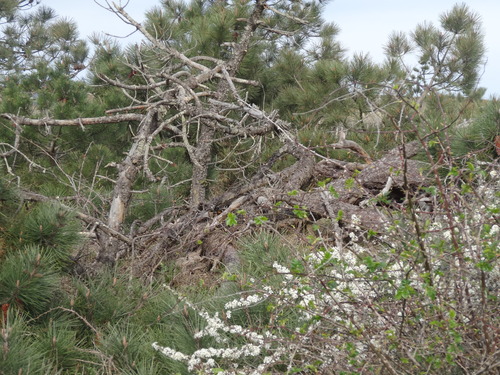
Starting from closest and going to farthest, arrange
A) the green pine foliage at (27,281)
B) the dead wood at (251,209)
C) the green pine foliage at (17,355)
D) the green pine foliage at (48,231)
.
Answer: the green pine foliage at (17,355) < the green pine foliage at (27,281) < the green pine foliage at (48,231) < the dead wood at (251,209)

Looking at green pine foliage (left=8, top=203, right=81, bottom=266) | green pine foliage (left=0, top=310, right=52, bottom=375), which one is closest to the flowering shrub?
green pine foliage (left=0, top=310, right=52, bottom=375)

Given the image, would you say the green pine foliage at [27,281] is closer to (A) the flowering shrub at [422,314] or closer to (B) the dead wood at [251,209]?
(A) the flowering shrub at [422,314]

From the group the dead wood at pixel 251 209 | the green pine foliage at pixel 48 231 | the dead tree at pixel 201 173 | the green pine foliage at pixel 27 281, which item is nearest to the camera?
the green pine foliage at pixel 27 281

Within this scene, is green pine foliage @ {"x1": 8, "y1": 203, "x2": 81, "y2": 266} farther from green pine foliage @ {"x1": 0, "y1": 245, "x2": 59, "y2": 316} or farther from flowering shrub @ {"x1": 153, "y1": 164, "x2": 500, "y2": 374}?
flowering shrub @ {"x1": 153, "y1": 164, "x2": 500, "y2": 374}

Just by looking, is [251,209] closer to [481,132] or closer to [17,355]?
[481,132]

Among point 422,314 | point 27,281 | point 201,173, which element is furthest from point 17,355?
point 201,173

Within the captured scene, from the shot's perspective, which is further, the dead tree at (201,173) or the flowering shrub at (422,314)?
the dead tree at (201,173)

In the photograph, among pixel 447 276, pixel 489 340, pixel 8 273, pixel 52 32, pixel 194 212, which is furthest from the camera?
pixel 52 32

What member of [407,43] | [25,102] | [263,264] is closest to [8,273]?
[263,264]

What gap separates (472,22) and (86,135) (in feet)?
24.4

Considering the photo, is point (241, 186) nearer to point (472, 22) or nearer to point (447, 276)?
point (447, 276)

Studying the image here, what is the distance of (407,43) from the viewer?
1230 cm

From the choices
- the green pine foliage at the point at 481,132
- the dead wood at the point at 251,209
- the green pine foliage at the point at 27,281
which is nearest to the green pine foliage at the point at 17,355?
the green pine foliage at the point at 27,281

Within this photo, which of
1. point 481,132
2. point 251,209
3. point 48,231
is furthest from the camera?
point 251,209
